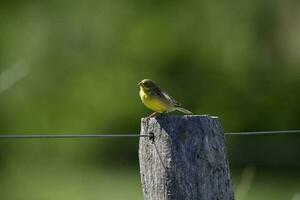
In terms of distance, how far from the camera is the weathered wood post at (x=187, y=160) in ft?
16.5

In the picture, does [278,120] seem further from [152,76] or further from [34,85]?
[34,85]

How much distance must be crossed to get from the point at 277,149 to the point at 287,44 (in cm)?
327

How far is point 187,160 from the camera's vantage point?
503 centimetres

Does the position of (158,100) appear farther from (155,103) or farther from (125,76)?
(125,76)

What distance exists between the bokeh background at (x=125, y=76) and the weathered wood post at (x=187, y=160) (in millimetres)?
15353

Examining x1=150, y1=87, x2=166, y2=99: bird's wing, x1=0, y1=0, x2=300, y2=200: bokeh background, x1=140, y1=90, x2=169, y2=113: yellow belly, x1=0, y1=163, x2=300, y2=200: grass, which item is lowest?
x1=140, y1=90, x2=169, y2=113: yellow belly

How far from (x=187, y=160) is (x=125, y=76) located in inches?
779

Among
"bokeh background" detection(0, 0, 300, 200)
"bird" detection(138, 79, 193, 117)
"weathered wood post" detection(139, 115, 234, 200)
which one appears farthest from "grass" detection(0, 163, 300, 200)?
"weathered wood post" detection(139, 115, 234, 200)

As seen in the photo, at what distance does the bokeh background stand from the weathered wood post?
1535 cm

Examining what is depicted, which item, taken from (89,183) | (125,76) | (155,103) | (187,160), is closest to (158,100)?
(155,103)

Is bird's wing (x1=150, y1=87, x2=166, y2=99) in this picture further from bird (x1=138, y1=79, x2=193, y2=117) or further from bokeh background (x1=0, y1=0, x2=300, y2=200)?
bokeh background (x1=0, y1=0, x2=300, y2=200)

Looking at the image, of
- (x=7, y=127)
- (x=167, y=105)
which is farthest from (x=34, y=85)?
(x=167, y=105)

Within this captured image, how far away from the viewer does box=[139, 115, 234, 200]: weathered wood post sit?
198 inches

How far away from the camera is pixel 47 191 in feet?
68.8
